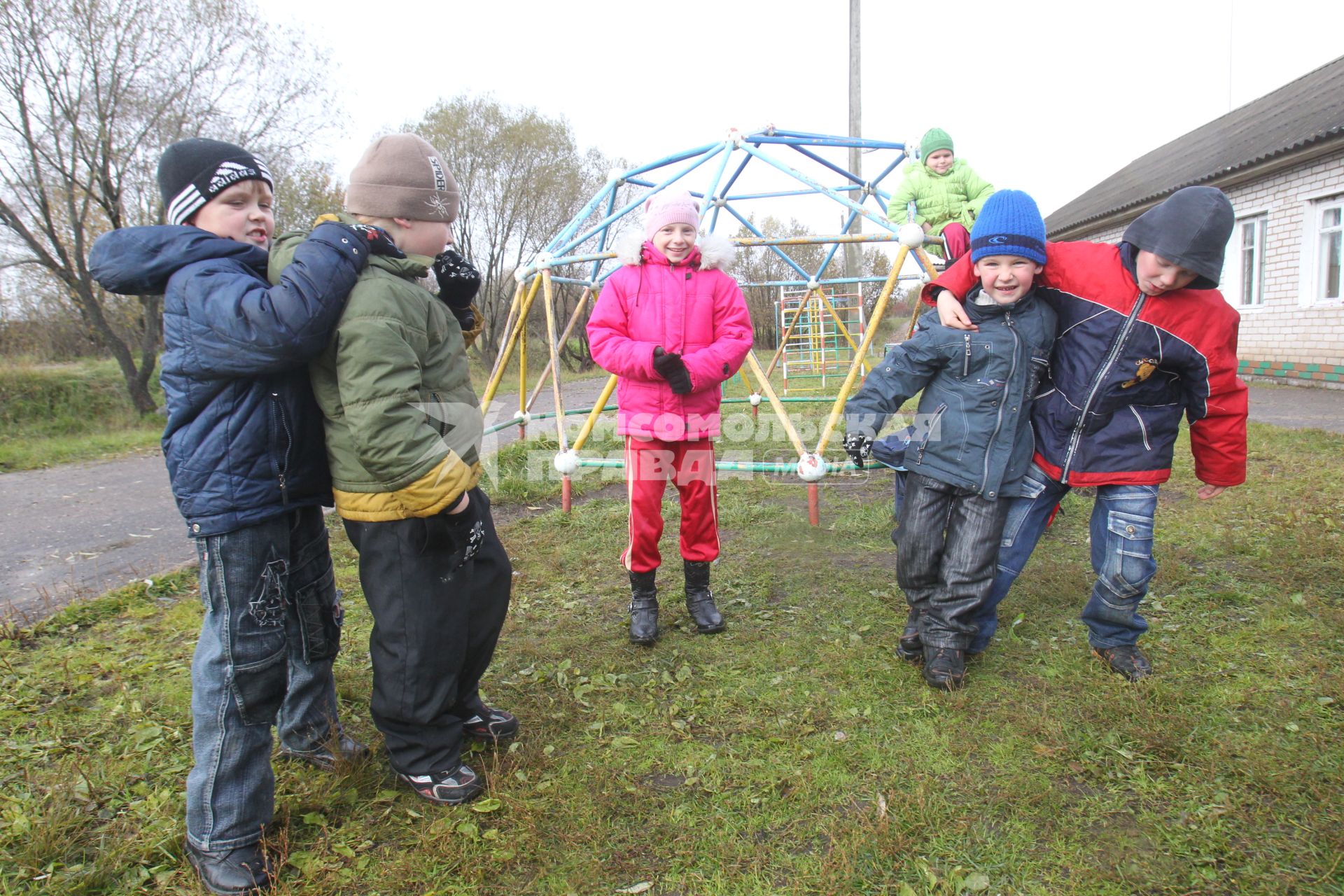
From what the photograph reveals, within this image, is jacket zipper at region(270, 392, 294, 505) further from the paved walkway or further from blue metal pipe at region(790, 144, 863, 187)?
blue metal pipe at region(790, 144, 863, 187)

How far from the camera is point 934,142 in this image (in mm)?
4934

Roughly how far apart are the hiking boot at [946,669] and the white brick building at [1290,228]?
35.0 ft

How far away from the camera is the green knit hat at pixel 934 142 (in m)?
4.91

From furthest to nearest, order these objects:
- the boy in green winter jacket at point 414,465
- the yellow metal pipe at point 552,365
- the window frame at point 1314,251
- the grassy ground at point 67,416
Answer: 1. the window frame at point 1314,251
2. the grassy ground at point 67,416
3. the yellow metal pipe at point 552,365
4. the boy in green winter jacket at point 414,465

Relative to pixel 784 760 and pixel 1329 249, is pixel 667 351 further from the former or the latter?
pixel 1329 249

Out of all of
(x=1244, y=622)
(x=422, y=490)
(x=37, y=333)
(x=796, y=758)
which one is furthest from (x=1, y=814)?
(x=37, y=333)

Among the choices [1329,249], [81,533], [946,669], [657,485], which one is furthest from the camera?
[1329,249]

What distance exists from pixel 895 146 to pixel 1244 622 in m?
4.35

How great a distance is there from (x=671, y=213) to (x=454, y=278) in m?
1.11

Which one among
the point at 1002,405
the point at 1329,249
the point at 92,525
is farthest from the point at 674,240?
the point at 1329,249

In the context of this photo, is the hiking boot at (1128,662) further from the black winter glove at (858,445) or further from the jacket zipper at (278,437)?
the jacket zipper at (278,437)

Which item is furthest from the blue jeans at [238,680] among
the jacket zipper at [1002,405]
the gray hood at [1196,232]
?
the gray hood at [1196,232]

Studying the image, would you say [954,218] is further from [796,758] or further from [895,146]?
[796,758]

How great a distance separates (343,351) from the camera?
1.65m
